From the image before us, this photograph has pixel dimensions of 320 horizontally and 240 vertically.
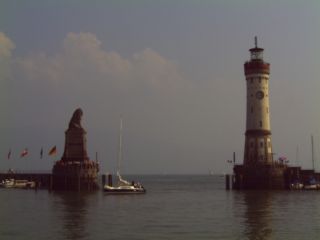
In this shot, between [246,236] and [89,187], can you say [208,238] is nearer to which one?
[246,236]

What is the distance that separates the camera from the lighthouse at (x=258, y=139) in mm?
111562

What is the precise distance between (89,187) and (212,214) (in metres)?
56.8

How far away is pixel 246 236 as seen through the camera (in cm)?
4703

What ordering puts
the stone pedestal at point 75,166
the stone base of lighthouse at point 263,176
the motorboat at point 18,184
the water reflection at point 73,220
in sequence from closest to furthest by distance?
the water reflection at point 73,220
the stone base of lighthouse at point 263,176
the stone pedestal at point 75,166
the motorboat at point 18,184

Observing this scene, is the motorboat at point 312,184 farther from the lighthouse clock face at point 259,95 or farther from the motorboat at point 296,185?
the lighthouse clock face at point 259,95

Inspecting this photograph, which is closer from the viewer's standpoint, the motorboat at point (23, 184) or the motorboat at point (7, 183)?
the motorboat at point (23, 184)

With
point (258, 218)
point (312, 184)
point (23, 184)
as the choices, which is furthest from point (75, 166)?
point (258, 218)

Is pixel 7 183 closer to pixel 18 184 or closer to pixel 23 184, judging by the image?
pixel 18 184

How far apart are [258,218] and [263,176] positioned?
51.7 metres

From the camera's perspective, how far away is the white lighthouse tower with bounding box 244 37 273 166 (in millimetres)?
111625

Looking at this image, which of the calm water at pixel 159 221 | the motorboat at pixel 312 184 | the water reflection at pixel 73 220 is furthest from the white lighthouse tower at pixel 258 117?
the water reflection at pixel 73 220

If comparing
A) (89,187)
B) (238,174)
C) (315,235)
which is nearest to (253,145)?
(238,174)

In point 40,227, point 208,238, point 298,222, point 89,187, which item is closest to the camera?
point 208,238

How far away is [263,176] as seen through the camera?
112 m
